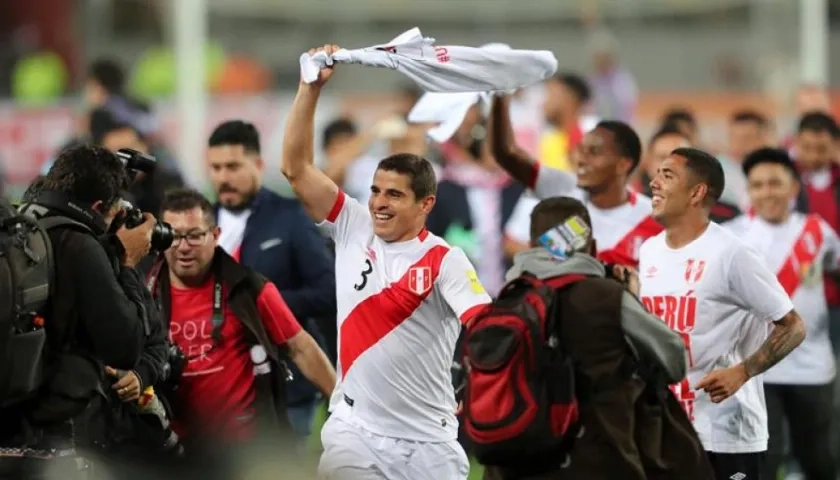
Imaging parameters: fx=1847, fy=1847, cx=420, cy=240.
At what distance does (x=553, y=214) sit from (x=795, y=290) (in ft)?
13.8

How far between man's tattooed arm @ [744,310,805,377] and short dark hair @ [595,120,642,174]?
194 centimetres

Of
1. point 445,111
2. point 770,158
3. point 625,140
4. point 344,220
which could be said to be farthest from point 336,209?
point 770,158

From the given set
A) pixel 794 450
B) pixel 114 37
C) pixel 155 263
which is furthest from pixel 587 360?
pixel 114 37

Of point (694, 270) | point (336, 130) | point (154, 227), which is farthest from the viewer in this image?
point (336, 130)

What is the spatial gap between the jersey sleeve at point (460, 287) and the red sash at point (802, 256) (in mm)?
3545

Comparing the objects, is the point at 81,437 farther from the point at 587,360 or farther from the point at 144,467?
the point at 587,360

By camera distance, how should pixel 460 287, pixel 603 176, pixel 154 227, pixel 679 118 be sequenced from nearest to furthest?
pixel 154 227
pixel 460 287
pixel 603 176
pixel 679 118

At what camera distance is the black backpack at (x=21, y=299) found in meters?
6.65

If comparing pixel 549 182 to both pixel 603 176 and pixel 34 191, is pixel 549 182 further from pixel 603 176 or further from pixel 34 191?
pixel 34 191

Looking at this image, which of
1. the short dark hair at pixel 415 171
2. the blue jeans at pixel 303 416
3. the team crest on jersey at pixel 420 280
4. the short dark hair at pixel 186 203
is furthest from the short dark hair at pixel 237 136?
the team crest on jersey at pixel 420 280

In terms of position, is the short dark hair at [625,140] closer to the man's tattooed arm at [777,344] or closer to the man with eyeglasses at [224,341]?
the man's tattooed arm at [777,344]

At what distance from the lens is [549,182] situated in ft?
32.9

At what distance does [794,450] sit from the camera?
11.3 m

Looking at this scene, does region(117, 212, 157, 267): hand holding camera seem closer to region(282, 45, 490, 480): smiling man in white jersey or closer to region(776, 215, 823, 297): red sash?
region(282, 45, 490, 480): smiling man in white jersey
